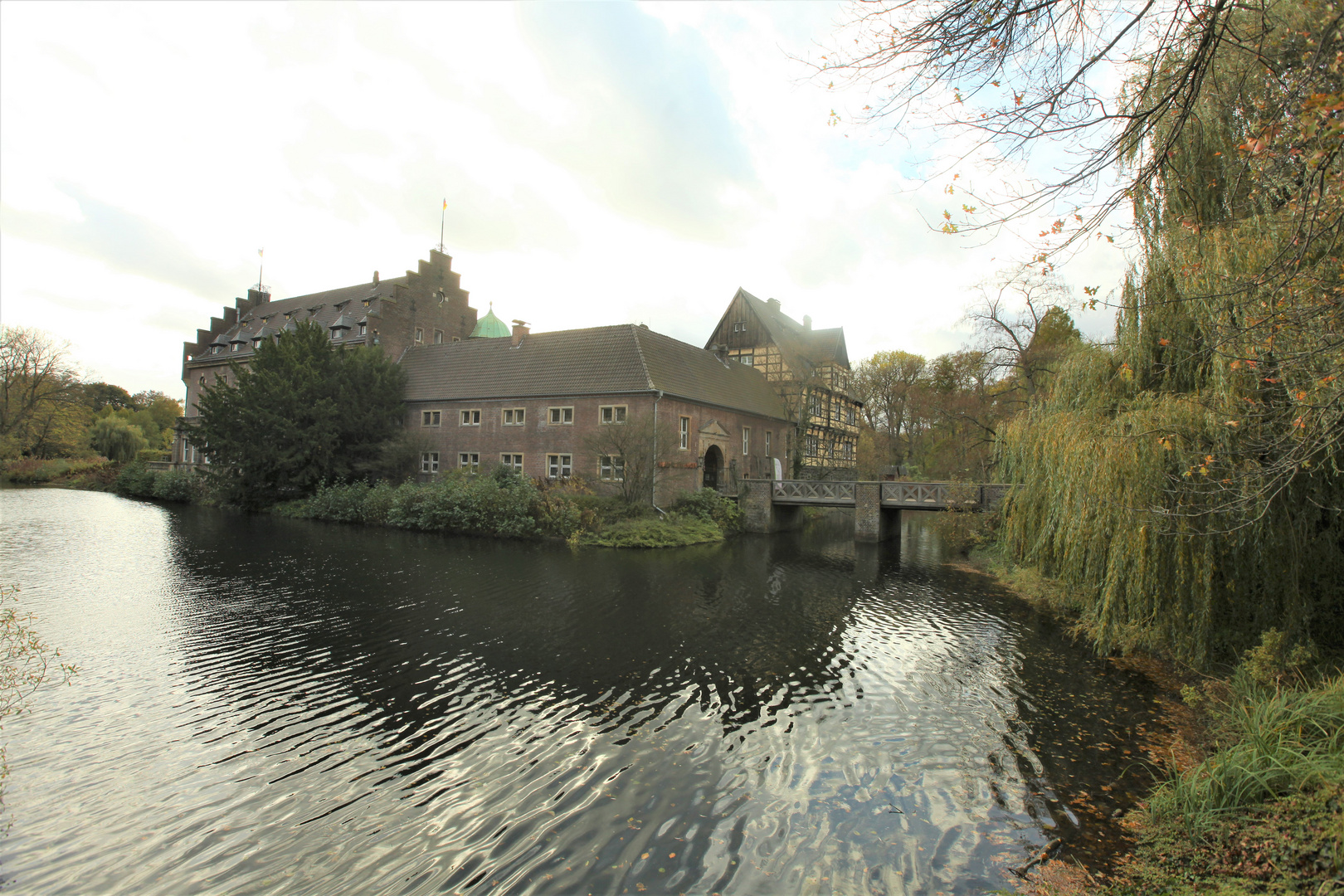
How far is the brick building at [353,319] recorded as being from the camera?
37.2m

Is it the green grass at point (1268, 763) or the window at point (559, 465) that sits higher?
the window at point (559, 465)

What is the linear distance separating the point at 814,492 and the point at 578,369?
12039 mm

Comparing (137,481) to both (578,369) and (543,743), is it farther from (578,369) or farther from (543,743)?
(543,743)

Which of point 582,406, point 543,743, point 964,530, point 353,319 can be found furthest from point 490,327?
point 543,743

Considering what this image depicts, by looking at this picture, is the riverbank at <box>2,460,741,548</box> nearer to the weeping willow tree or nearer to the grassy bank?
the grassy bank

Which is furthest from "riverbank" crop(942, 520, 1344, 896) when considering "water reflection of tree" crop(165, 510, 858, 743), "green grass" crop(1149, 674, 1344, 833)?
"water reflection of tree" crop(165, 510, 858, 743)

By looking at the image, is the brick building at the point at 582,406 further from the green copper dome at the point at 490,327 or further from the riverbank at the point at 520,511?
the green copper dome at the point at 490,327

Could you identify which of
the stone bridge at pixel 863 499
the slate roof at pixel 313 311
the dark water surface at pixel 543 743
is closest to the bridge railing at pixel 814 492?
the stone bridge at pixel 863 499

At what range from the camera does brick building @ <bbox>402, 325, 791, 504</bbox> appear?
26.0 metres

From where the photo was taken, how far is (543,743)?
668 centimetres

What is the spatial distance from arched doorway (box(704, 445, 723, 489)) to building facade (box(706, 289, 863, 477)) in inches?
331

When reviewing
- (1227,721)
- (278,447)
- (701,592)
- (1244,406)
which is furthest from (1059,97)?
(278,447)

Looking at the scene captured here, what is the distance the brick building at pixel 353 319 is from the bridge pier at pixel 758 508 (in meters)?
21.4

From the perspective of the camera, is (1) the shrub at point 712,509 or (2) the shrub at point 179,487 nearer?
(1) the shrub at point 712,509
